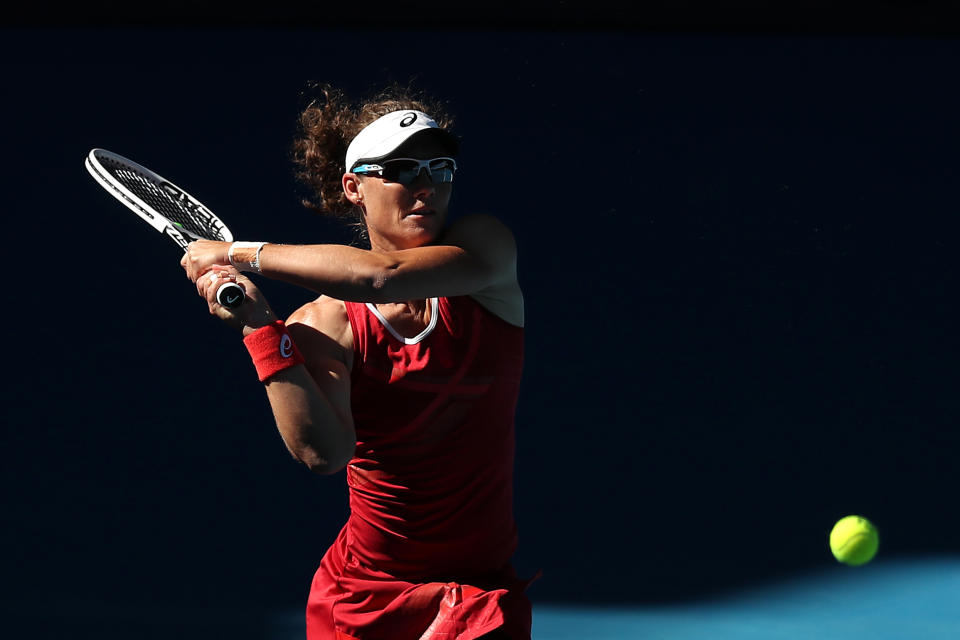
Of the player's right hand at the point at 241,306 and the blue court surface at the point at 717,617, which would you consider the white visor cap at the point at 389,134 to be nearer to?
the player's right hand at the point at 241,306

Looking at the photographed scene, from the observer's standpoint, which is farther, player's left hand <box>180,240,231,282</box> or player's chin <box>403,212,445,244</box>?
player's chin <box>403,212,445,244</box>

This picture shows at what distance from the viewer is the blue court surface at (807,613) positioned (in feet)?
12.8

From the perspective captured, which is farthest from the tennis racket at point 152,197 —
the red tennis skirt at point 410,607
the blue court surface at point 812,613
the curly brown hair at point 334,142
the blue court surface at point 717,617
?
the blue court surface at point 812,613

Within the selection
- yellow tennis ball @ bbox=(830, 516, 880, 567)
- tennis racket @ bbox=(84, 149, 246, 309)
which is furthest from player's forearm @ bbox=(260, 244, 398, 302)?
yellow tennis ball @ bbox=(830, 516, 880, 567)

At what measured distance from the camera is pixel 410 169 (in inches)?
76.7

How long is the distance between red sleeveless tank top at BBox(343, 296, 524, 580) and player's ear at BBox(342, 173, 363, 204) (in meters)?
0.22

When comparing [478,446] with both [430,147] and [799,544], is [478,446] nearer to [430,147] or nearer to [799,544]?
[430,147]

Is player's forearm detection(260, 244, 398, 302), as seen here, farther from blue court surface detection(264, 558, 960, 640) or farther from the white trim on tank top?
blue court surface detection(264, 558, 960, 640)

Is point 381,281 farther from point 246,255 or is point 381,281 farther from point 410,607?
point 410,607

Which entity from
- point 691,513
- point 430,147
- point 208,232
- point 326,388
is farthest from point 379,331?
point 691,513

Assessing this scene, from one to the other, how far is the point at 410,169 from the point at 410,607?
0.70 meters

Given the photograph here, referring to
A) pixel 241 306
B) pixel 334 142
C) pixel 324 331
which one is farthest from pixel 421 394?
pixel 334 142

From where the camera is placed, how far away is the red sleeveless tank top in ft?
6.33

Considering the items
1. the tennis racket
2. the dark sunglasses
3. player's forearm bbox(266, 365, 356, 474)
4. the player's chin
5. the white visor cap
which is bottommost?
player's forearm bbox(266, 365, 356, 474)
